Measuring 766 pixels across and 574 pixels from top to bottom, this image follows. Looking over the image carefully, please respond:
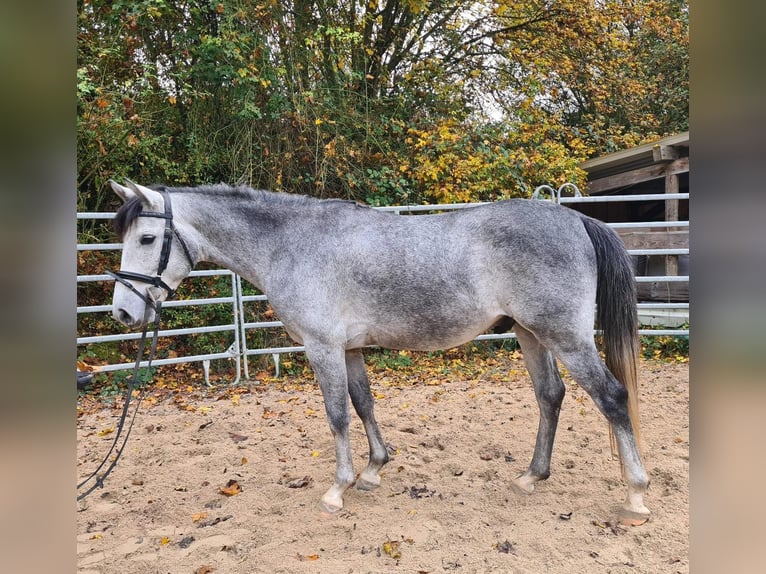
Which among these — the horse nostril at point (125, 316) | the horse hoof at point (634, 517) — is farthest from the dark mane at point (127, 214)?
the horse hoof at point (634, 517)

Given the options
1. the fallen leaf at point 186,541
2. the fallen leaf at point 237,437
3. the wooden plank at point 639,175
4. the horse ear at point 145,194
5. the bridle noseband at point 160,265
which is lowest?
the fallen leaf at point 186,541

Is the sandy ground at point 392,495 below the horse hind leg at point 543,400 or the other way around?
below

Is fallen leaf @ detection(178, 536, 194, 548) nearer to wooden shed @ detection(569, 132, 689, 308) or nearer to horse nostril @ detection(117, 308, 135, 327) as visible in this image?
horse nostril @ detection(117, 308, 135, 327)

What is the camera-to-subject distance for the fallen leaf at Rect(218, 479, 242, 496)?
306 cm

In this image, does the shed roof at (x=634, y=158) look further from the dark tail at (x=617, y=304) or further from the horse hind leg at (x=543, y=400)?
the horse hind leg at (x=543, y=400)

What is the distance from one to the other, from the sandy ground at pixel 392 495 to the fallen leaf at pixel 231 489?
2 centimetres

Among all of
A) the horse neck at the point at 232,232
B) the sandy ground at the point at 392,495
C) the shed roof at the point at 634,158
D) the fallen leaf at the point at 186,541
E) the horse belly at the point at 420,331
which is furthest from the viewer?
the shed roof at the point at 634,158

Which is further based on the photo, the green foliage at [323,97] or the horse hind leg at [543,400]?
the green foliage at [323,97]

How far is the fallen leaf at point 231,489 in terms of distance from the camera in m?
3.06

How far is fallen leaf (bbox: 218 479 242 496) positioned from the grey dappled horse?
653mm

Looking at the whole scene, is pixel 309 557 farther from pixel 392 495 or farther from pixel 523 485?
pixel 523 485

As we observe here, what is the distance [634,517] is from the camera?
2.56 meters
